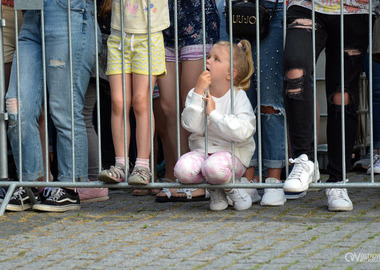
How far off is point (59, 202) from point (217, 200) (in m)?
1.07

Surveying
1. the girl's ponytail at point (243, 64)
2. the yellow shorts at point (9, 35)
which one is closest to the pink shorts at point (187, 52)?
the girl's ponytail at point (243, 64)

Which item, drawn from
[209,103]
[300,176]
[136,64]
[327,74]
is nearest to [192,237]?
[300,176]

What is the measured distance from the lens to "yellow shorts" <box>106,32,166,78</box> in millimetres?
5391

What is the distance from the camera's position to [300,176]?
496 cm

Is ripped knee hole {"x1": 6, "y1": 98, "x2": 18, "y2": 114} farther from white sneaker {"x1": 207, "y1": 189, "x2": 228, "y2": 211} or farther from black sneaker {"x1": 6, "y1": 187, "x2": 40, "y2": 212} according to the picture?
white sneaker {"x1": 207, "y1": 189, "x2": 228, "y2": 211}

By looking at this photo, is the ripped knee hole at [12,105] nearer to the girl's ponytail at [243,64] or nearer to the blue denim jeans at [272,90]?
the girl's ponytail at [243,64]

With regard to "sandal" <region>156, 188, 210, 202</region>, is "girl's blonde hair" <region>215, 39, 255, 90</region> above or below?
above

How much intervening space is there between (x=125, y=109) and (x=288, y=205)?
1289 millimetres

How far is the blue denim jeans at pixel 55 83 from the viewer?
541 cm

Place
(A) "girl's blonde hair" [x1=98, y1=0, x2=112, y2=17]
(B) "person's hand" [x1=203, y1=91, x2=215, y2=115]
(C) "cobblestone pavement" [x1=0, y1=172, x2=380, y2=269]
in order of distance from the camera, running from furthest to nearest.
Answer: (A) "girl's blonde hair" [x1=98, y1=0, x2=112, y2=17] → (B) "person's hand" [x1=203, y1=91, x2=215, y2=115] → (C) "cobblestone pavement" [x1=0, y1=172, x2=380, y2=269]

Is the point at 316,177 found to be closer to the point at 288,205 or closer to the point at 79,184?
the point at 288,205

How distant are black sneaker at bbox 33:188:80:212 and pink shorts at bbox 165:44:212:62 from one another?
122 centimetres

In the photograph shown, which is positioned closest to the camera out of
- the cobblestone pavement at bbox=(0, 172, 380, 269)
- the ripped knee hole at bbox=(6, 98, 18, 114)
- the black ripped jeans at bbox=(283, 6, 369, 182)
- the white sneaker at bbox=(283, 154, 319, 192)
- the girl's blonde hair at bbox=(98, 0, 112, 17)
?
the cobblestone pavement at bbox=(0, 172, 380, 269)

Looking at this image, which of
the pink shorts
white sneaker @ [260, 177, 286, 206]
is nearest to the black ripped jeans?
white sneaker @ [260, 177, 286, 206]
